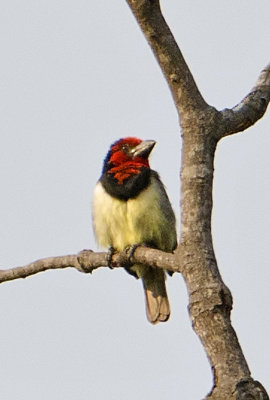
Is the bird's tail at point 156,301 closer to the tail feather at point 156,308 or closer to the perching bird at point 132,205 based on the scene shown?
the tail feather at point 156,308

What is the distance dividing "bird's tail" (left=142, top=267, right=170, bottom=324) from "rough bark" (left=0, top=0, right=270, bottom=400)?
10.0 feet

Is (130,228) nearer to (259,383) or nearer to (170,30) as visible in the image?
(170,30)

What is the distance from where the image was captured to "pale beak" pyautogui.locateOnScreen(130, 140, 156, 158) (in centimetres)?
624

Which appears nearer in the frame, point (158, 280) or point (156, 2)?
point (156, 2)

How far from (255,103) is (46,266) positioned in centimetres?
124

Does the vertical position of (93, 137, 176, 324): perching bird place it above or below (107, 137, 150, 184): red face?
below

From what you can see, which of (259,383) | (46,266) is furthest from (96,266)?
(259,383)

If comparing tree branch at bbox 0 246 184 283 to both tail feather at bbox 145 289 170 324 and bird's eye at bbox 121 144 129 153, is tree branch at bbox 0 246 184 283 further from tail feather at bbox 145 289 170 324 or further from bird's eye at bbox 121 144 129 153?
tail feather at bbox 145 289 170 324

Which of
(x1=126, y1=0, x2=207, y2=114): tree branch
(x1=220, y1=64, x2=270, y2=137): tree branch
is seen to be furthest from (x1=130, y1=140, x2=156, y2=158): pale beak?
(x1=126, y1=0, x2=207, y2=114): tree branch

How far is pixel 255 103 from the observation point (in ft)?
11.9

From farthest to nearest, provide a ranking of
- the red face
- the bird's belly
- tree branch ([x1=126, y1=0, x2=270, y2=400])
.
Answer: the red face < the bird's belly < tree branch ([x1=126, y1=0, x2=270, y2=400])

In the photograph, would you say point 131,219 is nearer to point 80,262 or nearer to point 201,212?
point 80,262

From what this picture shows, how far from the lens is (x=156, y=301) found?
6.61 m

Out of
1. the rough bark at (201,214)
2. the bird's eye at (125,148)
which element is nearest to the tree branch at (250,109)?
the rough bark at (201,214)
